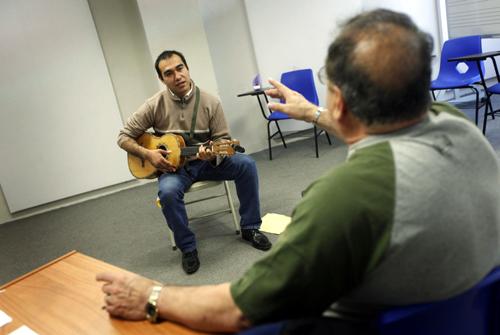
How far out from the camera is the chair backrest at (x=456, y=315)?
2.22ft

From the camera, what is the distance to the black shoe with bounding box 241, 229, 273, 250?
2634 mm

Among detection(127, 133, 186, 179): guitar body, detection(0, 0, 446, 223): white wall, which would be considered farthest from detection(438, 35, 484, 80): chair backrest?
detection(127, 133, 186, 179): guitar body

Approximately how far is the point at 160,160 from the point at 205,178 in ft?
1.01

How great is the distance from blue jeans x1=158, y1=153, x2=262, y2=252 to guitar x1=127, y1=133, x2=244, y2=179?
8cm

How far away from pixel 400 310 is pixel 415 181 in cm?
21

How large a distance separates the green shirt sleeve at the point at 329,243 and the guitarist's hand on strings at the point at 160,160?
1.94m

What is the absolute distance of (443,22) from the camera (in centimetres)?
514

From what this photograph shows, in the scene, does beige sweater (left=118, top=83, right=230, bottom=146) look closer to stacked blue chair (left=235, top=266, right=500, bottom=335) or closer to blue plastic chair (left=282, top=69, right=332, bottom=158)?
blue plastic chair (left=282, top=69, right=332, bottom=158)

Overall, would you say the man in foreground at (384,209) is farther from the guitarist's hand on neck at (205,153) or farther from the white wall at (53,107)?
the white wall at (53,107)

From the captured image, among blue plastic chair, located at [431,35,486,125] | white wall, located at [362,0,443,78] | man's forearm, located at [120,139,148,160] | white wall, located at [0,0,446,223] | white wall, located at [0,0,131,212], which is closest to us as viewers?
man's forearm, located at [120,139,148,160]

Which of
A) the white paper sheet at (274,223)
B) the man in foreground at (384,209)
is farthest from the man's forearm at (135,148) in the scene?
the man in foreground at (384,209)

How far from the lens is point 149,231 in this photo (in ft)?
10.8

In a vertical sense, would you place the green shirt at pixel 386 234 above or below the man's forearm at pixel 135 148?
above

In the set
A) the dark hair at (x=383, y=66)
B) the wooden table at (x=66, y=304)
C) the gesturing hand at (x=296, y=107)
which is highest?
the dark hair at (x=383, y=66)
